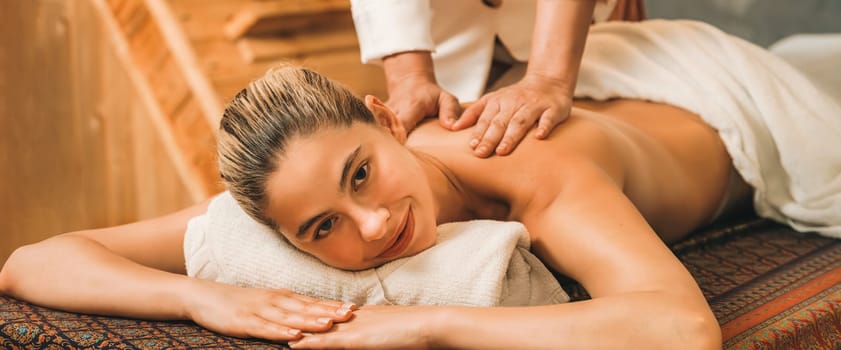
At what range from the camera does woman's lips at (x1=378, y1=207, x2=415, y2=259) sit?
139cm

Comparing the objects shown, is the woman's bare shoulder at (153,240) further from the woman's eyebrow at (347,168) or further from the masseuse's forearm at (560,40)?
the masseuse's forearm at (560,40)

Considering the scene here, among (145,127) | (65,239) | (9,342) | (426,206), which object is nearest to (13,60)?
(145,127)

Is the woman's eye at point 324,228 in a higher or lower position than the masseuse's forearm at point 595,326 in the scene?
higher

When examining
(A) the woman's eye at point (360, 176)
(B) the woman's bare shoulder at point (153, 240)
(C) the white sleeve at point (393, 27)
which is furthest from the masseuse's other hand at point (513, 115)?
(B) the woman's bare shoulder at point (153, 240)

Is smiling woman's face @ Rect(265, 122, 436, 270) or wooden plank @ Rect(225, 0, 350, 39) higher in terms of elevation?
smiling woman's face @ Rect(265, 122, 436, 270)

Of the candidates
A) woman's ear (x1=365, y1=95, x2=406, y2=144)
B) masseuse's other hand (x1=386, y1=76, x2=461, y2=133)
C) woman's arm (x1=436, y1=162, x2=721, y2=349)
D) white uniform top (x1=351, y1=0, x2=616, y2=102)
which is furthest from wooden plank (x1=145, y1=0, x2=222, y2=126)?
woman's arm (x1=436, y1=162, x2=721, y2=349)

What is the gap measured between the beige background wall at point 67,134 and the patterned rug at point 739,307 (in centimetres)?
148

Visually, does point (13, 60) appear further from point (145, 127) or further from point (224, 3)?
point (224, 3)

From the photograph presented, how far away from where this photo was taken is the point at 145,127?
9.66 feet

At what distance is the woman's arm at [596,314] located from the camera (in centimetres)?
118

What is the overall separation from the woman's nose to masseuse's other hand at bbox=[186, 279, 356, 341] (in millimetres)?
100

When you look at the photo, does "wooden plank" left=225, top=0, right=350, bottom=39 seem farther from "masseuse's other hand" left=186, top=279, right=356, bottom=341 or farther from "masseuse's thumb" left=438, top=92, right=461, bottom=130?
"masseuse's other hand" left=186, top=279, right=356, bottom=341

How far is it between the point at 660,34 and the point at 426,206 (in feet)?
3.23

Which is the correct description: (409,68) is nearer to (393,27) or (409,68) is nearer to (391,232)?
(393,27)
